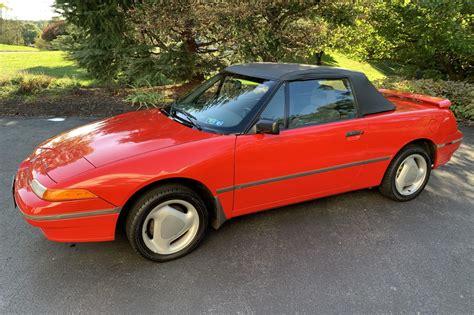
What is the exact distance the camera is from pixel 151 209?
263 cm

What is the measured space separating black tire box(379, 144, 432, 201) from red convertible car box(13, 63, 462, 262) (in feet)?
0.04

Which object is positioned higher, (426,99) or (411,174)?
(426,99)

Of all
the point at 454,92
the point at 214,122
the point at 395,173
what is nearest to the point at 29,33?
the point at 454,92

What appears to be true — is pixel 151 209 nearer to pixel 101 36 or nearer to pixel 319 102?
Answer: pixel 319 102

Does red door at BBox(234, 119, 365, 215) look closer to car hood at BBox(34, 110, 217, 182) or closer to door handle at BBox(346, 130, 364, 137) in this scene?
door handle at BBox(346, 130, 364, 137)

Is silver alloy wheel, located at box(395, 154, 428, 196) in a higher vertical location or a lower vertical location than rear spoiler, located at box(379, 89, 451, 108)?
lower

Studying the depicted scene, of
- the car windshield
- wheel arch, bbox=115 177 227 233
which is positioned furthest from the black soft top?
wheel arch, bbox=115 177 227 233

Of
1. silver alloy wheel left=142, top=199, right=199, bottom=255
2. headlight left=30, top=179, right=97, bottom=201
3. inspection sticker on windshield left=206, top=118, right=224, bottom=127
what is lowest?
silver alloy wheel left=142, top=199, right=199, bottom=255

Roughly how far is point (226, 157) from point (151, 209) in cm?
70

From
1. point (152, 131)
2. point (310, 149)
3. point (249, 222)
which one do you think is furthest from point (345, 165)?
point (152, 131)

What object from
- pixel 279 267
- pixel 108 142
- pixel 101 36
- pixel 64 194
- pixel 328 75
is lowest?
pixel 279 267

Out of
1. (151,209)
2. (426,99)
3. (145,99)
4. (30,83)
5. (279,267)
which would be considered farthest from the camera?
(30,83)

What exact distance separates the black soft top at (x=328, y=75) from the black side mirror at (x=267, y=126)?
536 mm

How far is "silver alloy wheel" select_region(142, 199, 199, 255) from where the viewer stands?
2.70 meters
